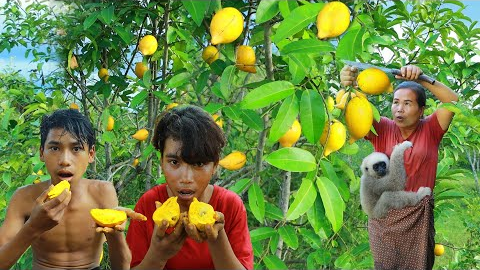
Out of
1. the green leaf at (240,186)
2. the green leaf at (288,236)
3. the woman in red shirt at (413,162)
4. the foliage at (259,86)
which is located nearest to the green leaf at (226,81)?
the foliage at (259,86)

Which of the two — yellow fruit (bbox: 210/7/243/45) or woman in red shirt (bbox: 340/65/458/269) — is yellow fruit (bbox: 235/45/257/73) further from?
woman in red shirt (bbox: 340/65/458/269)

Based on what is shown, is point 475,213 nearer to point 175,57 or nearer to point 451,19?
point 451,19

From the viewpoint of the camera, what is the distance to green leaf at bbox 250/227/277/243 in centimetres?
100

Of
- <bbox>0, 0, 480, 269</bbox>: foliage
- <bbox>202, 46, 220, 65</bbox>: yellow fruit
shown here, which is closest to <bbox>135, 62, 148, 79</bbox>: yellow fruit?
<bbox>0, 0, 480, 269</bbox>: foliage

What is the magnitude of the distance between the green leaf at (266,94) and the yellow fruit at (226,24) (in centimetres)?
15

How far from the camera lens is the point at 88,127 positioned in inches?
34.2

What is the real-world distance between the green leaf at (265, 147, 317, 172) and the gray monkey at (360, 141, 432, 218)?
0.45 meters

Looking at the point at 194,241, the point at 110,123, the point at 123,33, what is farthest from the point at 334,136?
the point at 110,123

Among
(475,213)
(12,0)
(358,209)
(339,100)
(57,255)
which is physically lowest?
(475,213)

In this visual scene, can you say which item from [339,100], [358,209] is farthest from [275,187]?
[339,100]

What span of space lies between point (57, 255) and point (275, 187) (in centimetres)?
128

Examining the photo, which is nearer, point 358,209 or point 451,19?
point 451,19

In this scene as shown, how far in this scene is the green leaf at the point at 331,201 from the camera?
0.76 m

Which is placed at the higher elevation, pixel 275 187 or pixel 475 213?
pixel 275 187
